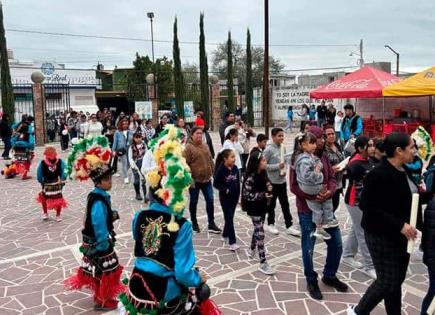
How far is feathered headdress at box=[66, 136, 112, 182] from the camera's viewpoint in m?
4.43

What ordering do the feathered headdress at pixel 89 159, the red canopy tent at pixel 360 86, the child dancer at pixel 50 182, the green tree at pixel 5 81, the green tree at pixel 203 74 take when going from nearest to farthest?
1. the feathered headdress at pixel 89 159
2. the child dancer at pixel 50 182
3. the red canopy tent at pixel 360 86
4. the green tree at pixel 5 81
5. the green tree at pixel 203 74

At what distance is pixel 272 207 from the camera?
6.89 m

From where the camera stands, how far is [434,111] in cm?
1975

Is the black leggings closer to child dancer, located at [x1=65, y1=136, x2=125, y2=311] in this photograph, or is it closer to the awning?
child dancer, located at [x1=65, y1=136, x2=125, y2=311]

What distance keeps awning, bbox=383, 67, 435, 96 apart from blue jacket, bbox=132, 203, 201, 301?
42.9ft

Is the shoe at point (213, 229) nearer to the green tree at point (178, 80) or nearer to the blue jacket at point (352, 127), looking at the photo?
the blue jacket at point (352, 127)

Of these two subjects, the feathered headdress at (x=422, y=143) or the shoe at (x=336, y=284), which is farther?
the feathered headdress at (x=422, y=143)

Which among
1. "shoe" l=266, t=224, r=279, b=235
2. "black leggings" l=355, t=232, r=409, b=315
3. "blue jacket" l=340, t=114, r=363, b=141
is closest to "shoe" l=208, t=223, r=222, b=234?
"shoe" l=266, t=224, r=279, b=235

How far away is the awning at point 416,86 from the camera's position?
13867 mm

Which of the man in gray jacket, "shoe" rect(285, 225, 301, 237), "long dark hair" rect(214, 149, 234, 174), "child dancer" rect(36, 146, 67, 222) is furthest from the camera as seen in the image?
"child dancer" rect(36, 146, 67, 222)

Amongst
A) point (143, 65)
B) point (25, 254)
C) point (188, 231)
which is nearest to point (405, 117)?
point (25, 254)

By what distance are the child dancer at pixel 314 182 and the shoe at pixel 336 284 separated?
598 millimetres

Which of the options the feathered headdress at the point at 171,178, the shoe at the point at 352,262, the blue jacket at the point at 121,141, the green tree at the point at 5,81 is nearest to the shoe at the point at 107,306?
the feathered headdress at the point at 171,178

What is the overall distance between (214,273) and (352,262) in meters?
1.75
